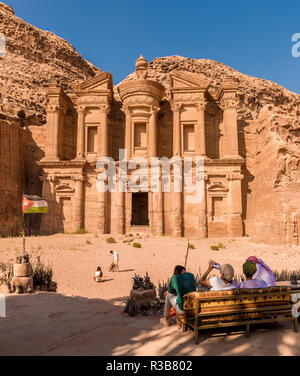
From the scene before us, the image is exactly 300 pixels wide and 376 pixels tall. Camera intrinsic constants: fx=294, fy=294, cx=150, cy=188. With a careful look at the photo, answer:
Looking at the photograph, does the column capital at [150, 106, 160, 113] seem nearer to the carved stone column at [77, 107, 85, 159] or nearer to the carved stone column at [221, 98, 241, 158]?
the carved stone column at [221, 98, 241, 158]

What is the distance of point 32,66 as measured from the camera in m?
44.9

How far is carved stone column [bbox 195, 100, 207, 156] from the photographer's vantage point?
2795 centimetres

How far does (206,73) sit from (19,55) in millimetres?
29747

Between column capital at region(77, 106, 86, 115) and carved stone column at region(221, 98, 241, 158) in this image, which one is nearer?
carved stone column at region(221, 98, 241, 158)

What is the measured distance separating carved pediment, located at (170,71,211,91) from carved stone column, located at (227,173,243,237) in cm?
941

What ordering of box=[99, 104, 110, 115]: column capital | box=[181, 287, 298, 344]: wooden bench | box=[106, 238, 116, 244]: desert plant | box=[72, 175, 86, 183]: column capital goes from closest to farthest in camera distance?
box=[181, 287, 298, 344]: wooden bench, box=[106, 238, 116, 244]: desert plant, box=[72, 175, 86, 183]: column capital, box=[99, 104, 110, 115]: column capital

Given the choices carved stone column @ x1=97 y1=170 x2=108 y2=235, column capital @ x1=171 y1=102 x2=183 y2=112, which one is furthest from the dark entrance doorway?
column capital @ x1=171 y1=102 x2=183 y2=112

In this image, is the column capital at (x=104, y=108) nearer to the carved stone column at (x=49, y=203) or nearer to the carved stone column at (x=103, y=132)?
the carved stone column at (x=103, y=132)

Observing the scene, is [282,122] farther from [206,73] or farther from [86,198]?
[86,198]

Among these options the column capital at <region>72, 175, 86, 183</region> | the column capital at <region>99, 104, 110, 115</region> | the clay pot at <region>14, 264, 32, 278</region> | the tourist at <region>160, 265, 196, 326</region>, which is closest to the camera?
the tourist at <region>160, 265, 196, 326</region>

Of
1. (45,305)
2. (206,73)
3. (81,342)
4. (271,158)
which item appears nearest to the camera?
(81,342)

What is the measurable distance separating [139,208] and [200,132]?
10.9m

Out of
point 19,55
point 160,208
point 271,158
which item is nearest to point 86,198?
point 160,208
